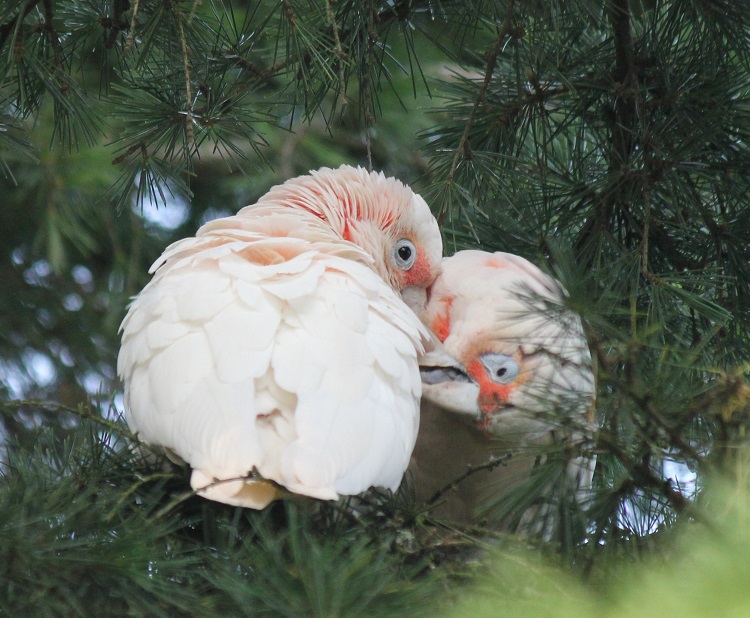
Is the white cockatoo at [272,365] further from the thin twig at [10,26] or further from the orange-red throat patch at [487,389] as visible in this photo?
the thin twig at [10,26]

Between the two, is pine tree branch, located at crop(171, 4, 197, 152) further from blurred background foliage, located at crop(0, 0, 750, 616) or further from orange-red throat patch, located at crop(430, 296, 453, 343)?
orange-red throat patch, located at crop(430, 296, 453, 343)

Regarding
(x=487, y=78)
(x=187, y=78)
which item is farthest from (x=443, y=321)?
(x=187, y=78)

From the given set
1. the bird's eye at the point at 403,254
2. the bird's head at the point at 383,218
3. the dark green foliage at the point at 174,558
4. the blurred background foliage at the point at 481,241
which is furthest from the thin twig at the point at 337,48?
the dark green foliage at the point at 174,558

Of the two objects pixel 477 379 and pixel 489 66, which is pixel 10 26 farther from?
pixel 477 379

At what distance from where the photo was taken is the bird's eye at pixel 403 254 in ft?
8.16

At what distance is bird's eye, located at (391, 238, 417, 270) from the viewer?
2.49 metres

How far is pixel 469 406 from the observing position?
1.98 meters

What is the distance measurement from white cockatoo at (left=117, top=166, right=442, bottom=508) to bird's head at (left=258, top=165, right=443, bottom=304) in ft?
0.98

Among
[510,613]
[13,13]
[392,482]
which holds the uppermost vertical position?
[13,13]

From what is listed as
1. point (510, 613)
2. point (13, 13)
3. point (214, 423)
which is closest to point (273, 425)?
point (214, 423)

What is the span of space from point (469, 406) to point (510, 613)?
1122 mm

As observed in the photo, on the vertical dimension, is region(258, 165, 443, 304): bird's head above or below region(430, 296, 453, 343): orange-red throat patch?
above

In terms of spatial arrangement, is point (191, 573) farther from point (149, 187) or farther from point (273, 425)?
point (149, 187)

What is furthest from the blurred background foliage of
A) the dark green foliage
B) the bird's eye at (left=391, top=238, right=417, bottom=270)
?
the bird's eye at (left=391, top=238, right=417, bottom=270)
